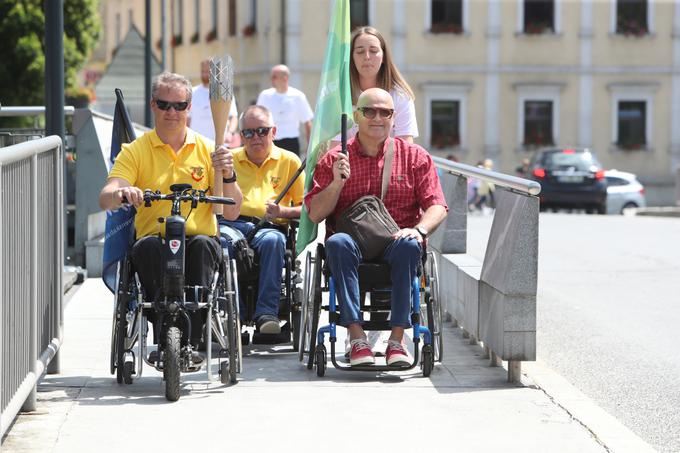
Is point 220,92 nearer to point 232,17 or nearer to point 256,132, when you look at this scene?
point 256,132

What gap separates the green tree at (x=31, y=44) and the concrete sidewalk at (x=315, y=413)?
96.0 ft

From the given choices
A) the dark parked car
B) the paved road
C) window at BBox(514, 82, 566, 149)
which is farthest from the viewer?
window at BBox(514, 82, 566, 149)

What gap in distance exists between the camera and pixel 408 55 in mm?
49625

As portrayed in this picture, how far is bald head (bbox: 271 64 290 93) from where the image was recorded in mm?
15828

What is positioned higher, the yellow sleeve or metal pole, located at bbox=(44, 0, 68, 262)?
metal pole, located at bbox=(44, 0, 68, 262)

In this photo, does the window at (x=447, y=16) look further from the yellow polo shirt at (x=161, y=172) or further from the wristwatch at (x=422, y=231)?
the yellow polo shirt at (x=161, y=172)

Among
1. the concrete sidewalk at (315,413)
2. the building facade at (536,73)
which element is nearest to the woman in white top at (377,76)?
the concrete sidewalk at (315,413)

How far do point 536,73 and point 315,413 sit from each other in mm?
43760

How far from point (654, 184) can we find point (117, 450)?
149ft

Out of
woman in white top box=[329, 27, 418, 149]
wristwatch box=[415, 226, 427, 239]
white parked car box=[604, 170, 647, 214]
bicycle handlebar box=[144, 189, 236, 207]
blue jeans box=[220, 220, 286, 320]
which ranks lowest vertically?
white parked car box=[604, 170, 647, 214]

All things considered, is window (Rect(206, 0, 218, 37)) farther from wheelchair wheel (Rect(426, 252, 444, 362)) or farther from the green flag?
wheelchair wheel (Rect(426, 252, 444, 362))

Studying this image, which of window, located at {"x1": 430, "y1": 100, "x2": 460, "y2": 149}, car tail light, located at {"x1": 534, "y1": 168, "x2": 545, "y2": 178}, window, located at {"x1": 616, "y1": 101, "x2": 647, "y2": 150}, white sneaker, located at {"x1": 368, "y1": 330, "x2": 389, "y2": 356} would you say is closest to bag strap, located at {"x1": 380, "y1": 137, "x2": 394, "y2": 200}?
white sneaker, located at {"x1": 368, "y1": 330, "x2": 389, "y2": 356}

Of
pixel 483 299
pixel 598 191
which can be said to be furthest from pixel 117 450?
pixel 598 191

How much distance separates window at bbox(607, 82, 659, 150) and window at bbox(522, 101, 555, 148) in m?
2.10
